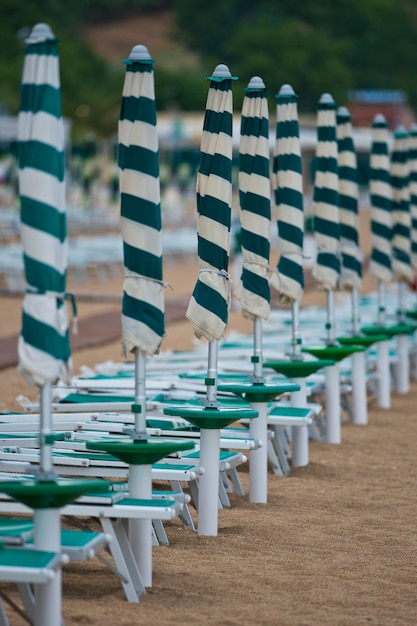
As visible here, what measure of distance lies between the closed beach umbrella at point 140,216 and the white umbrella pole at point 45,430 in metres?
0.75

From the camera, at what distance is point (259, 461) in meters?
7.45

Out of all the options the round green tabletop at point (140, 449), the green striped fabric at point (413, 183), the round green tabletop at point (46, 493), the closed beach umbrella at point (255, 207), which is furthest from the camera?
the green striped fabric at point (413, 183)

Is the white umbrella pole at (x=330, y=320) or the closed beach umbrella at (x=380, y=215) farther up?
the closed beach umbrella at (x=380, y=215)

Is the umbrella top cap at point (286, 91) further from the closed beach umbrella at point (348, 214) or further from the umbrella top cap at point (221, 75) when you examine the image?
the closed beach umbrella at point (348, 214)

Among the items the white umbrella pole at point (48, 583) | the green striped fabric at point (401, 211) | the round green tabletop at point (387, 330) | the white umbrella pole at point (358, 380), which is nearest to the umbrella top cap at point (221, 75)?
the white umbrella pole at point (48, 583)

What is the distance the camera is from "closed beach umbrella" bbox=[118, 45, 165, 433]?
224 inches

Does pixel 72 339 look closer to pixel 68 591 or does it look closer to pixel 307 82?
pixel 68 591

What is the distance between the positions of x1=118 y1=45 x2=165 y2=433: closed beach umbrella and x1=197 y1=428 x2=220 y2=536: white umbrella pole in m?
0.90

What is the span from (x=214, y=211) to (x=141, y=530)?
1.76 meters

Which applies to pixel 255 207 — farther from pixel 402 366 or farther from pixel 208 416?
pixel 402 366

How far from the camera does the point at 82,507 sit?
555 centimetres

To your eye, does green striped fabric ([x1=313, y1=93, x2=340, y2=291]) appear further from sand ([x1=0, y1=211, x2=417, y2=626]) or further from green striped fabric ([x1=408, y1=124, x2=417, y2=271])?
green striped fabric ([x1=408, y1=124, x2=417, y2=271])

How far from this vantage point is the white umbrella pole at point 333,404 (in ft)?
30.9

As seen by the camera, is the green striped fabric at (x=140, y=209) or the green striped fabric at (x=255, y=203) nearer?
the green striped fabric at (x=140, y=209)
